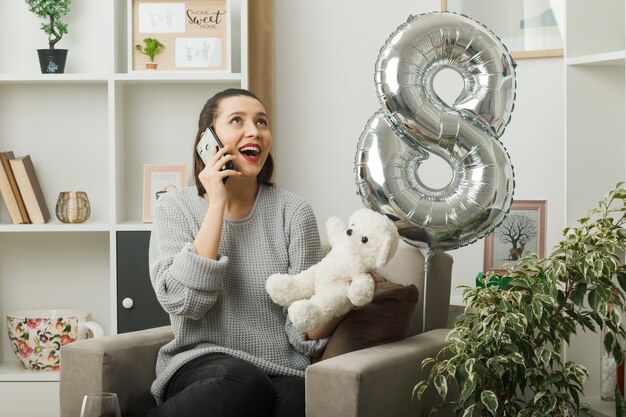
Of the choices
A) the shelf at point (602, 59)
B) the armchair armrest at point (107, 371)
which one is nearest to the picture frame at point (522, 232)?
the shelf at point (602, 59)

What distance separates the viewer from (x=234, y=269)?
2127mm

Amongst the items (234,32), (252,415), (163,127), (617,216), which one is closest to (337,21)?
(234,32)

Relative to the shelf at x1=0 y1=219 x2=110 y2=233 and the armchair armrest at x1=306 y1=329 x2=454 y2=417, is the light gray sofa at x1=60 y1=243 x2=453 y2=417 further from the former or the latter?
the shelf at x1=0 y1=219 x2=110 y2=233

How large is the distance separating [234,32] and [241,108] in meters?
0.96

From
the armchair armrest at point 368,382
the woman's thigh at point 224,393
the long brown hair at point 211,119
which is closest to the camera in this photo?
the armchair armrest at point 368,382

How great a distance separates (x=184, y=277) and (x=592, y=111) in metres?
1.28

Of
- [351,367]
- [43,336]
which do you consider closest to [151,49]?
[43,336]

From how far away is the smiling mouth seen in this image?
2.13 metres

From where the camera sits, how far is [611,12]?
96.9 inches

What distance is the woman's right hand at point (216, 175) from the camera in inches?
81.8

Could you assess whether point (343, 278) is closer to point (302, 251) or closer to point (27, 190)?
point (302, 251)

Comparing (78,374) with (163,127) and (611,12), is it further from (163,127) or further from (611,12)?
(611,12)

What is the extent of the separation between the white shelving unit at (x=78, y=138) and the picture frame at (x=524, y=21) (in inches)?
33.1

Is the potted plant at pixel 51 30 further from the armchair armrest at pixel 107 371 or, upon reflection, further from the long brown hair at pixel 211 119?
the armchair armrest at pixel 107 371
